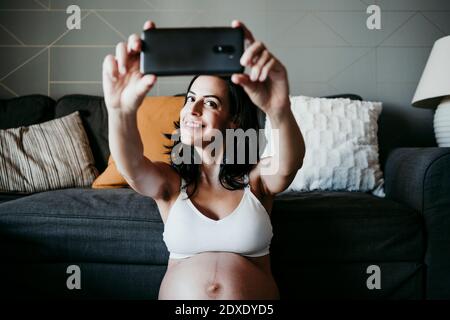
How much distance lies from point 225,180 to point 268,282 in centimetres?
26

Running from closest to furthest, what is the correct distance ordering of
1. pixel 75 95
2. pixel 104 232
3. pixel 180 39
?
1. pixel 180 39
2. pixel 104 232
3. pixel 75 95

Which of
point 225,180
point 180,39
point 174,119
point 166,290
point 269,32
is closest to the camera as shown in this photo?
point 180,39

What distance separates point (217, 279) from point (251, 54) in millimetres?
443

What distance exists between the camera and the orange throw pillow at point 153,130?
1494 mm

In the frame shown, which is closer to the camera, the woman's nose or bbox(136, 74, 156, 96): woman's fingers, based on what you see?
bbox(136, 74, 156, 96): woman's fingers

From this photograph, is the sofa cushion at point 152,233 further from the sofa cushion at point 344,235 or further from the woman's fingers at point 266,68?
the woman's fingers at point 266,68

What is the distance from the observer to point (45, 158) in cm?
155

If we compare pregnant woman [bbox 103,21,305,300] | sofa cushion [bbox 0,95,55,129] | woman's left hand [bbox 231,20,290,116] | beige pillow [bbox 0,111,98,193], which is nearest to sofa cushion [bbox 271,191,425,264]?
pregnant woman [bbox 103,21,305,300]

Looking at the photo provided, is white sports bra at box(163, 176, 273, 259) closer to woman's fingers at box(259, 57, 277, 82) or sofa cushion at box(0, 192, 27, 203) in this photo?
woman's fingers at box(259, 57, 277, 82)

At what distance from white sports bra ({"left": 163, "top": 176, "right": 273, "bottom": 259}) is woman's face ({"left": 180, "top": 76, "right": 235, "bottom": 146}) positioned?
0.55 feet

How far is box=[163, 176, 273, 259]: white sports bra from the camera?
820 mm

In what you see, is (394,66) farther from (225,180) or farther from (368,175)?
(225,180)

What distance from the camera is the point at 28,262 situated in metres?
1.12

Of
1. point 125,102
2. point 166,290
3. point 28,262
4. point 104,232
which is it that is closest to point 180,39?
point 125,102
